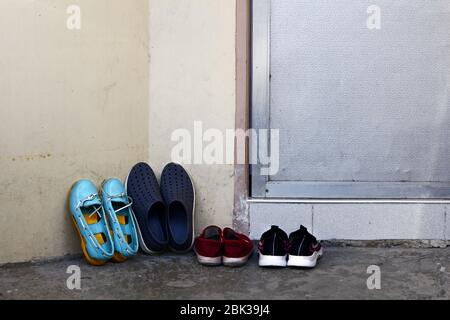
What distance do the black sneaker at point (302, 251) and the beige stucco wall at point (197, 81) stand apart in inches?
19.2

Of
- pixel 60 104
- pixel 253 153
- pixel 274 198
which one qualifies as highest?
pixel 60 104

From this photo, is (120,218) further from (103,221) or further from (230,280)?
(230,280)

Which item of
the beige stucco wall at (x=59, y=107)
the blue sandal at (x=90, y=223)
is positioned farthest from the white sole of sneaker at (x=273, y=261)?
the beige stucco wall at (x=59, y=107)

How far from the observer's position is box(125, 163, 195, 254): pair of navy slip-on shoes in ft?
9.98

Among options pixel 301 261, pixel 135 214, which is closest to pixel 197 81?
pixel 135 214

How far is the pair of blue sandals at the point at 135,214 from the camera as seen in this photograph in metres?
2.86

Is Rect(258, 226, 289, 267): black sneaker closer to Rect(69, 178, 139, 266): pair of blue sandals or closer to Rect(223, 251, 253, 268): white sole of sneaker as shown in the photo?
Rect(223, 251, 253, 268): white sole of sneaker

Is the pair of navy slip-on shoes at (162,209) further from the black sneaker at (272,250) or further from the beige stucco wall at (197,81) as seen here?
the black sneaker at (272,250)

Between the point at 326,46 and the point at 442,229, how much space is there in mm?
1176

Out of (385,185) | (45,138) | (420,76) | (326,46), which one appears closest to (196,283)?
(45,138)

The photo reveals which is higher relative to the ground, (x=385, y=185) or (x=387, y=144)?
(x=387, y=144)

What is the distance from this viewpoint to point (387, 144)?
329 cm
